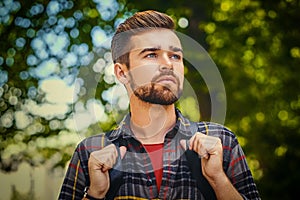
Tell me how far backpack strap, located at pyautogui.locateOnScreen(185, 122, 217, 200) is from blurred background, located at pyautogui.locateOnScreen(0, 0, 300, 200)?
22.4 inches

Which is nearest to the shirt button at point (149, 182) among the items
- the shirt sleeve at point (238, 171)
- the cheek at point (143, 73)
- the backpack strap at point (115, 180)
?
the backpack strap at point (115, 180)

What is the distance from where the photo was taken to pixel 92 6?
2760 mm

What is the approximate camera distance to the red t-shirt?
213 centimetres

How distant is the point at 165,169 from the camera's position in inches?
84.0

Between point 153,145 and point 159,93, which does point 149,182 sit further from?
point 159,93

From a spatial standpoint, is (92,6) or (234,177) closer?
(234,177)

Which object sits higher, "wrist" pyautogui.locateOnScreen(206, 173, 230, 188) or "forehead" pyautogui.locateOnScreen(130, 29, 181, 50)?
"forehead" pyautogui.locateOnScreen(130, 29, 181, 50)

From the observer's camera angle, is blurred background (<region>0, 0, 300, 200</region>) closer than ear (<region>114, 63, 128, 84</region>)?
No

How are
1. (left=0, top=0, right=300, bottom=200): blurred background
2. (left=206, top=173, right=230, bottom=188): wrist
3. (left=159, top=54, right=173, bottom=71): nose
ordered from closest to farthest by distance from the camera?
1. (left=206, top=173, right=230, bottom=188): wrist
2. (left=159, top=54, right=173, bottom=71): nose
3. (left=0, top=0, right=300, bottom=200): blurred background

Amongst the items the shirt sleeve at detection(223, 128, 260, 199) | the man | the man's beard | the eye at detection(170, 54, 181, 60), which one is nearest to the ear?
the man

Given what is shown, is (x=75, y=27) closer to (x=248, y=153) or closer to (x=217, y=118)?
(x=217, y=118)

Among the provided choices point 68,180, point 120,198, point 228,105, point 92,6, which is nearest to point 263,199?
point 228,105

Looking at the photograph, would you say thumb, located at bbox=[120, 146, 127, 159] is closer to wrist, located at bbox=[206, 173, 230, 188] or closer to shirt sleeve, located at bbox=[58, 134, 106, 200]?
shirt sleeve, located at bbox=[58, 134, 106, 200]

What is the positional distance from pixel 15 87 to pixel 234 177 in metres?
1.48
